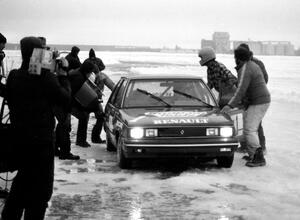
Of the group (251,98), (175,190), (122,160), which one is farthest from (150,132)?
(251,98)

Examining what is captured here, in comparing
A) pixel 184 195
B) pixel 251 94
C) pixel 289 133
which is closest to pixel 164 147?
pixel 184 195

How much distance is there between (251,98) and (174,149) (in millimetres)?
1827

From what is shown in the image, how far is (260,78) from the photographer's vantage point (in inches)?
336

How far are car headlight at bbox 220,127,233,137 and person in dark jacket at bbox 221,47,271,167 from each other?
0.64 metres

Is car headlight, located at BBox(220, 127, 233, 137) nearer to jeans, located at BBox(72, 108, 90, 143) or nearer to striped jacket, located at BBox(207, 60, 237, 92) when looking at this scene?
striped jacket, located at BBox(207, 60, 237, 92)

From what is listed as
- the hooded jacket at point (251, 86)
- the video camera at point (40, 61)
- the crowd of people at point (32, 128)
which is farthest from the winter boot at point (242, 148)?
the video camera at point (40, 61)

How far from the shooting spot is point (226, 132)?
7738 mm

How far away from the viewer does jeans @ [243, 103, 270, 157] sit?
845cm

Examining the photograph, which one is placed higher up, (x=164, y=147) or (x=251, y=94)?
(x=251, y=94)

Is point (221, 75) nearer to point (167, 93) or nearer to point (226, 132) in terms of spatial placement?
point (167, 93)

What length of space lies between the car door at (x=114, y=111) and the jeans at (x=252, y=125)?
6.72 ft

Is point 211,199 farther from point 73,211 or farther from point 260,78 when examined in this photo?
point 260,78

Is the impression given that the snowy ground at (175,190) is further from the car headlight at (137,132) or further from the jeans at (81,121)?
the jeans at (81,121)

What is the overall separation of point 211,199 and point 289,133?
6.54 metres
